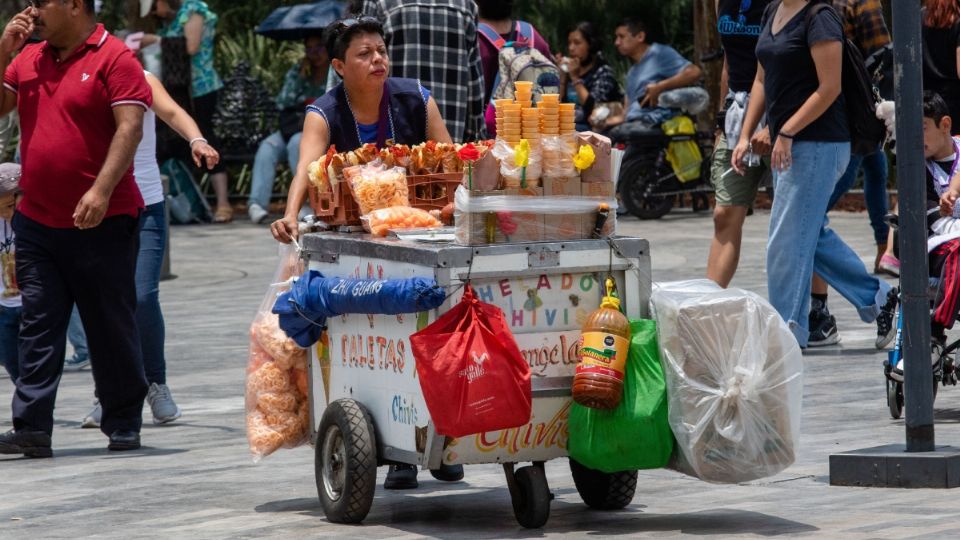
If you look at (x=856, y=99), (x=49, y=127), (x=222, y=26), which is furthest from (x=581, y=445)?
(x=222, y=26)

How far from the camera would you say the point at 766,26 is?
959 cm

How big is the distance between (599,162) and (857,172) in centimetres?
481

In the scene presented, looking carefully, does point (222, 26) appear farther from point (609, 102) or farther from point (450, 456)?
point (450, 456)

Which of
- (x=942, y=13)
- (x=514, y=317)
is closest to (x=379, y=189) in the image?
(x=514, y=317)

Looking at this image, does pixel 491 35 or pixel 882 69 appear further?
pixel 882 69

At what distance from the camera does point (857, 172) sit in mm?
10922

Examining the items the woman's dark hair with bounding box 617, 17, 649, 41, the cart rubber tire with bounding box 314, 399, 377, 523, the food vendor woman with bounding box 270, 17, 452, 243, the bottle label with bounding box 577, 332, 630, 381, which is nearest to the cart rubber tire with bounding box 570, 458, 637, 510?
the bottle label with bounding box 577, 332, 630, 381

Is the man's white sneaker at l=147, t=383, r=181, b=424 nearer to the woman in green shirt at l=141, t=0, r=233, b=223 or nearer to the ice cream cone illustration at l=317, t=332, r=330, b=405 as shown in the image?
the ice cream cone illustration at l=317, t=332, r=330, b=405

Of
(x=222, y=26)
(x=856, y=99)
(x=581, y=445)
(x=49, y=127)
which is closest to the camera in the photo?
(x=581, y=445)

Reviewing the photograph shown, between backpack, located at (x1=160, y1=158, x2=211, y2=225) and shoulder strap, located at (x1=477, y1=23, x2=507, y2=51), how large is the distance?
888cm

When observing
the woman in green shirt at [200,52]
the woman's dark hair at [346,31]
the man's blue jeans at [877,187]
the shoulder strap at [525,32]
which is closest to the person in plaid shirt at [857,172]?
the man's blue jeans at [877,187]

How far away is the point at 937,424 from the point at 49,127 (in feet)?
12.6

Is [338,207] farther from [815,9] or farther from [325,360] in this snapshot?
[815,9]

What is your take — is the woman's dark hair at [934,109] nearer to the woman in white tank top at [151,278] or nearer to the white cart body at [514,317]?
the white cart body at [514,317]
